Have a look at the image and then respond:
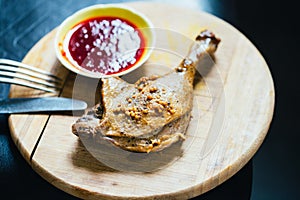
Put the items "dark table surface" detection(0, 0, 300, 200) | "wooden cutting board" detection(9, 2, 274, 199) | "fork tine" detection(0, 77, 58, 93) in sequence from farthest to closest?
"fork tine" detection(0, 77, 58, 93) < "dark table surface" detection(0, 0, 300, 200) < "wooden cutting board" detection(9, 2, 274, 199)

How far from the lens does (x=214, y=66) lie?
8.82ft

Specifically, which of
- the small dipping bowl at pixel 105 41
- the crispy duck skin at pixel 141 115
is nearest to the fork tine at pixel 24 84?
the small dipping bowl at pixel 105 41

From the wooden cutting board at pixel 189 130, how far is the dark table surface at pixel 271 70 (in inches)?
6.0

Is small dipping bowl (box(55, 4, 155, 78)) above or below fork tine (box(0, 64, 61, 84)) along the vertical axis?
above

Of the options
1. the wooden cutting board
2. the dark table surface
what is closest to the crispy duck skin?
the wooden cutting board

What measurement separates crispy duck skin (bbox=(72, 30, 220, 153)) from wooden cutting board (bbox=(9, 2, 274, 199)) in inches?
4.7

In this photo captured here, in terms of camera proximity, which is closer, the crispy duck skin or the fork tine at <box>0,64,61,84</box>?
the crispy duck skin

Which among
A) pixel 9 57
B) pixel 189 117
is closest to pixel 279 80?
pixel 189 117

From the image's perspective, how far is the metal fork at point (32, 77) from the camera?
258cm

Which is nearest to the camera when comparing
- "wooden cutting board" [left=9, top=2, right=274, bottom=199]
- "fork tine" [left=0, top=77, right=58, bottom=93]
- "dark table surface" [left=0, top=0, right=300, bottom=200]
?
"wooden cutting board" [left=9, top=2, right=274, bottom=199]

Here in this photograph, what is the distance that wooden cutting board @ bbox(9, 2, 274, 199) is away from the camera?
2178 mm

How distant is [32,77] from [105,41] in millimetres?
431

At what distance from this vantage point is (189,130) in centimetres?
240

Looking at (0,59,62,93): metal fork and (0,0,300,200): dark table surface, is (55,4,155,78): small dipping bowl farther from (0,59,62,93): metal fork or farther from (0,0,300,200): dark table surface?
(0,0,300,200): dark table surface
